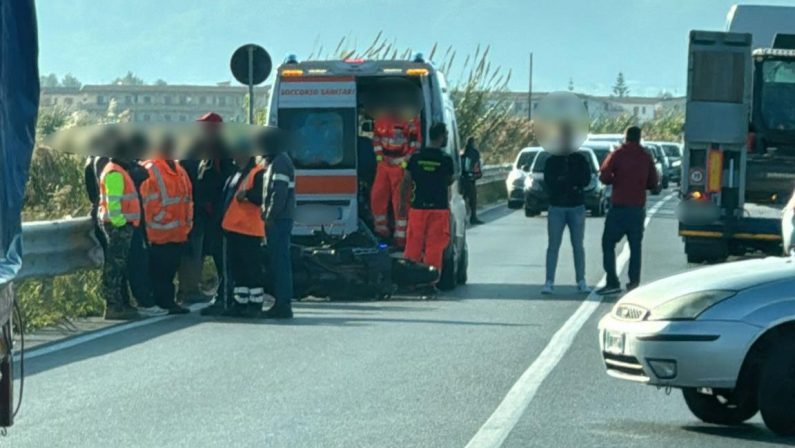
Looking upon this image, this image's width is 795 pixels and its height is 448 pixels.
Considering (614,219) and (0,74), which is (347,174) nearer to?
(614,219)

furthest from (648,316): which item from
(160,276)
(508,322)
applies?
(160,276)

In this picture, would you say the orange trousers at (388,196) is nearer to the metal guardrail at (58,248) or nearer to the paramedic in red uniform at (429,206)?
the paramedic in red uniform at (429,206)

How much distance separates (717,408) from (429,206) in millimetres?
9343

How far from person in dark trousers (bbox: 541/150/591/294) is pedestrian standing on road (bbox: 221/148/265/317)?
A: 4016 mm

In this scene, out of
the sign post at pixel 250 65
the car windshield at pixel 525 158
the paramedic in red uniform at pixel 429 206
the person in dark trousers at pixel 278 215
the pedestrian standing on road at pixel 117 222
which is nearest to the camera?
the pedestrian standing on road at pixel 117 222

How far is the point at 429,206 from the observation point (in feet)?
64.6

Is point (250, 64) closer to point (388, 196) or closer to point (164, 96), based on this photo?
point (388, 196)

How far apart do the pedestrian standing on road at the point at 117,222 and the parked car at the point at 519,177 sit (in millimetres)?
25184

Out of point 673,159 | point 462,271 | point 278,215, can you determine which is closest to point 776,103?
point 462,271

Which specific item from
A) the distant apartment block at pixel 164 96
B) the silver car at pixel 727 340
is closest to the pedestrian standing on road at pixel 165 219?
the silver car at pixel 727 340

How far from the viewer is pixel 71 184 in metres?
22.4

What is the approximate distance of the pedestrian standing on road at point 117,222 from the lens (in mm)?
16828

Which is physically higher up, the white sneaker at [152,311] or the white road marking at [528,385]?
the white road marking at [528,385]

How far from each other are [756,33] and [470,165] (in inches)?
381
